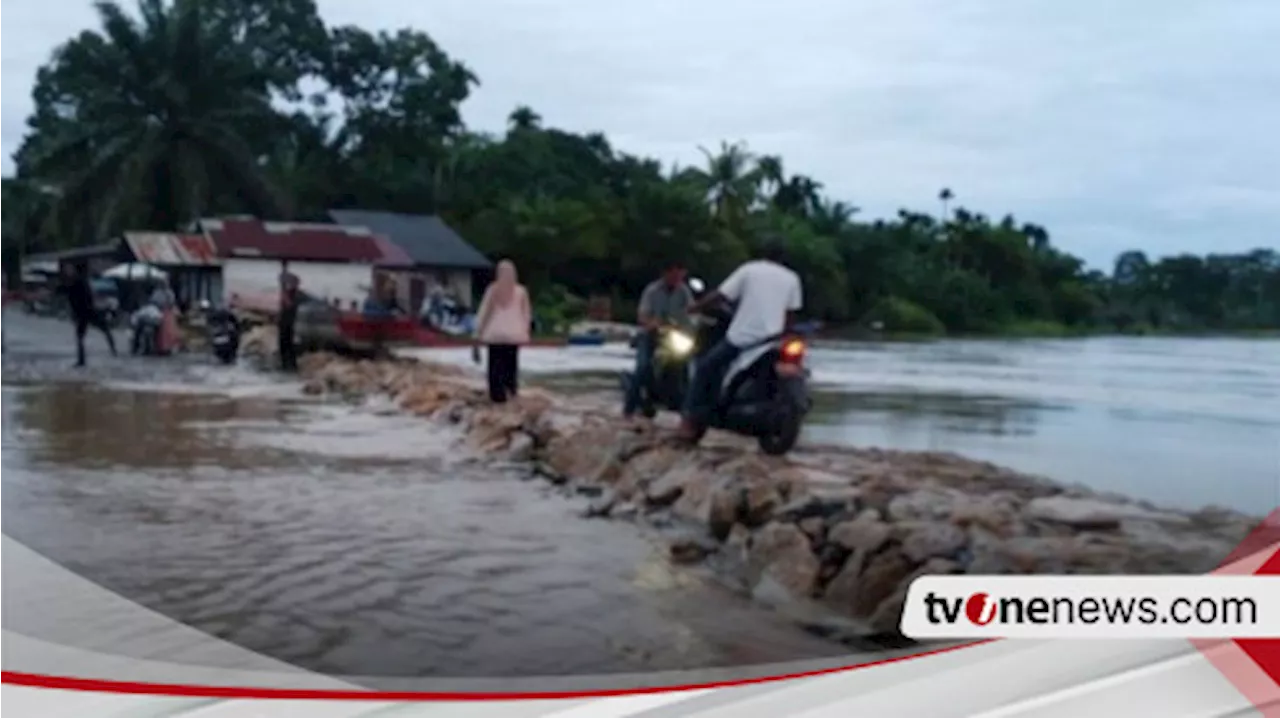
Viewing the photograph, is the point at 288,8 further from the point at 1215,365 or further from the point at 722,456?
the point at 1215,365

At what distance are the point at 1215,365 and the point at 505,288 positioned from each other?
2.84ft

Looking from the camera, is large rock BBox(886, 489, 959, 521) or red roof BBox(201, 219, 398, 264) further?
large rock BBox(886, 489, 959, 521)

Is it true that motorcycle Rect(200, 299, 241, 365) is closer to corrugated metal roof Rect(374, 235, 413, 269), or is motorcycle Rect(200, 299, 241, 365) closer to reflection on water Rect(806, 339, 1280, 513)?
corrugated metal roof Rect(374, 235, 413, 269)

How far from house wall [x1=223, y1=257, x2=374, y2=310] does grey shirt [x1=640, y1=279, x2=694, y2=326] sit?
11.2 inches

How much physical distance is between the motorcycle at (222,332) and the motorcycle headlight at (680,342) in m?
0.45

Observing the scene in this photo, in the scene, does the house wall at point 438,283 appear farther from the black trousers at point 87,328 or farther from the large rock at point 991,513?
the large rock at point 991,513

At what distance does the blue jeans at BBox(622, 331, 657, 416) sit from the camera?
1.33m

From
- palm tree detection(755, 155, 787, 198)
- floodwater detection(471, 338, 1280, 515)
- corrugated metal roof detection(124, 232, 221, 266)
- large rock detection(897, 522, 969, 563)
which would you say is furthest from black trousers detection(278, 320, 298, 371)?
large rock detection(897, 522, 969, 563)

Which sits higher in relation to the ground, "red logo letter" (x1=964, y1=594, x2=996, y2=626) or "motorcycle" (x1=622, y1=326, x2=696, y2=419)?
"motorcycle" (x1=622, y1=326, x2=696, y2=419)

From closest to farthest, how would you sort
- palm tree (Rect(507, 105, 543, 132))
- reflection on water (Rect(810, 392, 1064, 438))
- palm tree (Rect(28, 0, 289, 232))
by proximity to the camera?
palm tree (Rect(28, 0, 289, 232)), palm tree (Rect(507, 105, 543, 132)), reflection on water (Rect(810, 392, 1064, 438))

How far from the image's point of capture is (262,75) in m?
1.24

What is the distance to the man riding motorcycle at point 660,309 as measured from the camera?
1.31 meters

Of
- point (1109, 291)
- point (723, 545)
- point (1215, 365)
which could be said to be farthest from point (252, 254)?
point (1215, 365)

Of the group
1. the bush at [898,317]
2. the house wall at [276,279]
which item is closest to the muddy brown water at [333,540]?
the house wall at [276,279]
